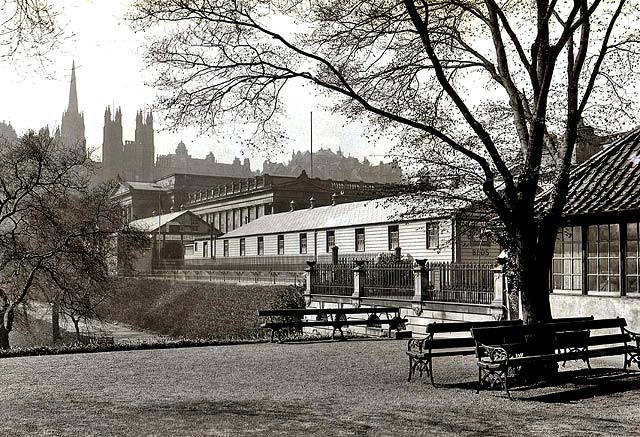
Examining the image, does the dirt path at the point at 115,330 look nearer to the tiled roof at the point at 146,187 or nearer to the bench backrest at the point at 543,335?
the bench backrest at the point at 543,335

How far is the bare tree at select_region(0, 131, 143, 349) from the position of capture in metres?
28.7

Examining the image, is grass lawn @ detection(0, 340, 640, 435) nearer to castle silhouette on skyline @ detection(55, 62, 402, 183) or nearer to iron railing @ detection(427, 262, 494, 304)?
iron railing @ detection(427, 262, 494, 304)

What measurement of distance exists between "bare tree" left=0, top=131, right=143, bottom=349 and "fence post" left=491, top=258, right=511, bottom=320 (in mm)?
17138

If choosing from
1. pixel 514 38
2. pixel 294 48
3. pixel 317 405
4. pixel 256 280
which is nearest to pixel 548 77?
pixel 514 38

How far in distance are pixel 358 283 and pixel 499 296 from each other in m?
8.28

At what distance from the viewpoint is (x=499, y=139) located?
46.1 ft

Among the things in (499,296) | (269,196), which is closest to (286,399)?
(499,296)

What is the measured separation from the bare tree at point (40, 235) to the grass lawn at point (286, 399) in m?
14.4

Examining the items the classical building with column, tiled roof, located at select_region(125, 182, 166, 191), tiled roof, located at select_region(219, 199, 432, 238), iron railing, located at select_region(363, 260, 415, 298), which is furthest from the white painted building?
tiled roof, located at select_region(125, 182, 166, 191)

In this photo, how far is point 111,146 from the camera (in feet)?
533

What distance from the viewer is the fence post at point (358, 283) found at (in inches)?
1080

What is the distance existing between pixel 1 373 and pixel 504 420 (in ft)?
29.6

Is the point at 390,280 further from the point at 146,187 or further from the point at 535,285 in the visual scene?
the point at 146,187

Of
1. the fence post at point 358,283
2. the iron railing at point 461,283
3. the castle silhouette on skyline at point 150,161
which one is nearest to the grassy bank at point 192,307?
the fence post at point 358,283
